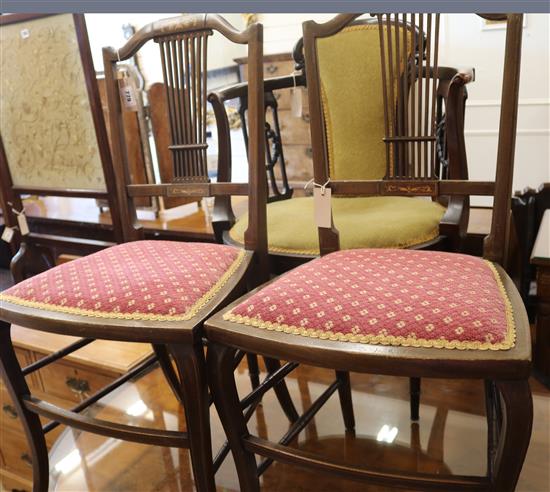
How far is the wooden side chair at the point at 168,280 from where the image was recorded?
79cm

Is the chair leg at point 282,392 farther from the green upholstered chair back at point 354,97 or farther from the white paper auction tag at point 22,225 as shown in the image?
the white paper auction tag at point 22,225

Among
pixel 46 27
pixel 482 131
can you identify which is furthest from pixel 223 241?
pixel 482 131

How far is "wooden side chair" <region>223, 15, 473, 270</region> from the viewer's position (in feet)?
3.34

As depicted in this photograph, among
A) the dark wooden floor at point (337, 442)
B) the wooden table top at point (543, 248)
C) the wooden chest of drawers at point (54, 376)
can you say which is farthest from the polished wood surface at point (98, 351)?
the wooden table top at point (543, 248)

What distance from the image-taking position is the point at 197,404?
31.6 inches

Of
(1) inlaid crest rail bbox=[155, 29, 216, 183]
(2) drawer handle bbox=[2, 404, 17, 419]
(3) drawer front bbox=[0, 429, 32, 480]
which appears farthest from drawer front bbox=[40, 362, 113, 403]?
(1) inlaid crest rail bbox=[155, 29, 216, 183]

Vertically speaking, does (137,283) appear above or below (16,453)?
Answer: above

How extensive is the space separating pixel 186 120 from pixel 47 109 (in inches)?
37.9

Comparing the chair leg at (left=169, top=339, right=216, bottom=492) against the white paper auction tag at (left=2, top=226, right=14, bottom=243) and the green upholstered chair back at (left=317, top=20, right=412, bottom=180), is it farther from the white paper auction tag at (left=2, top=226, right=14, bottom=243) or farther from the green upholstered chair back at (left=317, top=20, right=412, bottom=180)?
the white paper auction tag at (left=2, top=226, right=14, bottom=243)

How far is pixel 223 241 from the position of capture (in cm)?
131

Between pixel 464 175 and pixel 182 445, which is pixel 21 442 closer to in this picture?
pixel 182 445

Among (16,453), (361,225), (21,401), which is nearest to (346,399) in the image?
(361,225)

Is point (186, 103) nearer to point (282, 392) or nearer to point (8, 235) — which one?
point (282, 392)

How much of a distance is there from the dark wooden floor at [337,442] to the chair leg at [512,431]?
486 mm
